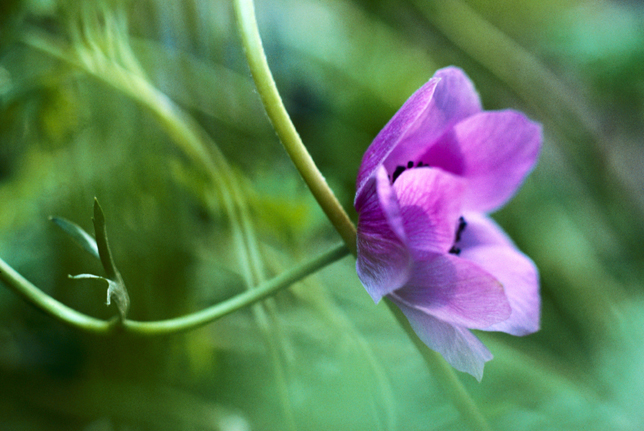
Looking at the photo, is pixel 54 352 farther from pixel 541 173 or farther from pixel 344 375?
pixel 541 173

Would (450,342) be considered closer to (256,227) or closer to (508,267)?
(508,267)

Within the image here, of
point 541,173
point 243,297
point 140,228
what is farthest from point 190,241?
point 541,173

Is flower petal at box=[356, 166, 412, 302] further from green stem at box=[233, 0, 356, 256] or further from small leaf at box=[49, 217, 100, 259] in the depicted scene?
small leaf at box=[49, 217, 100, 259]

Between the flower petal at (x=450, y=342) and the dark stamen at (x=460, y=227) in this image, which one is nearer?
the flower petal at (x=450, y=342)

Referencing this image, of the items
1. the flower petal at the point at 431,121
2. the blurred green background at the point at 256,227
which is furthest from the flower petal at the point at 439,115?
the blurred green background at the point at 256,227

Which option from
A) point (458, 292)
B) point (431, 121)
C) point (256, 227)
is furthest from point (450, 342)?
point (256, 227)

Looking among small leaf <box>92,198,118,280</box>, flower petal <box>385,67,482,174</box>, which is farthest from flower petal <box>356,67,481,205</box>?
small leaf <box>92,198,118,280</box>

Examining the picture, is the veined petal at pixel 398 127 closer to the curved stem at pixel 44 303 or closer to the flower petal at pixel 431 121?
the flower petal at pixel 431 121
